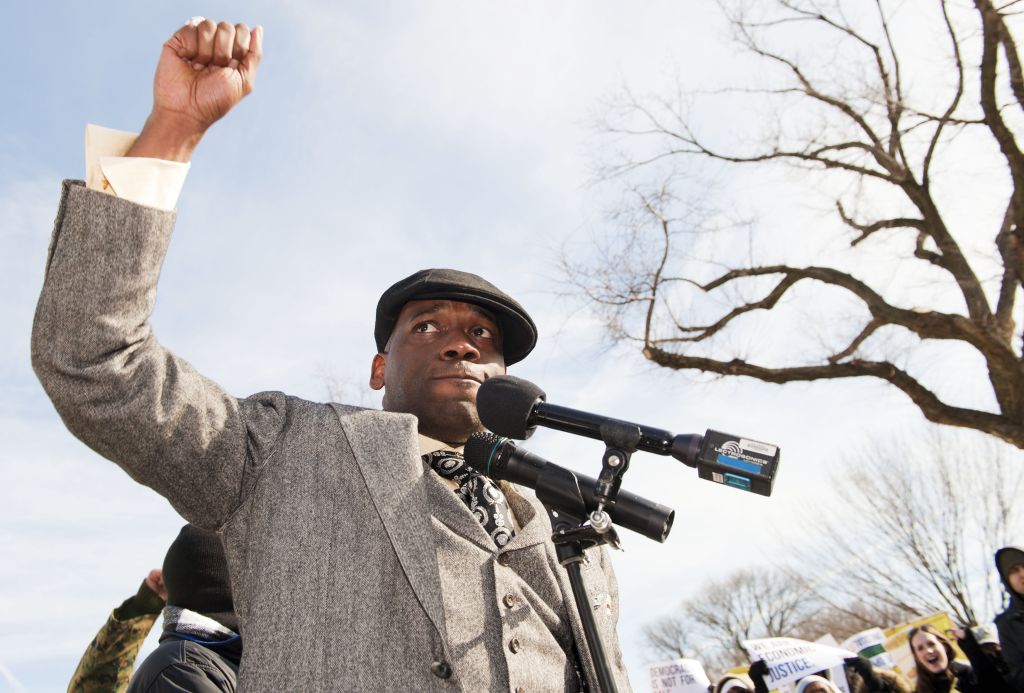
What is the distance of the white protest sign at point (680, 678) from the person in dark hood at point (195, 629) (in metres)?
8.95

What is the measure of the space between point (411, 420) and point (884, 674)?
26.4 ft

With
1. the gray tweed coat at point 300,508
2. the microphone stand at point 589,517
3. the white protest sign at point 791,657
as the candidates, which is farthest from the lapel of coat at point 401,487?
the white protest sign at point 791,657

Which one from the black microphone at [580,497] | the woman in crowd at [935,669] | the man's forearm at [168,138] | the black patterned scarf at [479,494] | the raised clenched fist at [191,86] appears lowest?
the woman in crowd at [935,669]

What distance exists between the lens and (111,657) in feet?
11.7

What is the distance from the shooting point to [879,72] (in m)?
10.2

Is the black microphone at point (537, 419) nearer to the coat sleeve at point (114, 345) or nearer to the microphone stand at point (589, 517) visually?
the microphone stand at point (589, 517)

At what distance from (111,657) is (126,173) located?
111 inches

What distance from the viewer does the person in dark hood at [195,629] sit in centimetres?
270

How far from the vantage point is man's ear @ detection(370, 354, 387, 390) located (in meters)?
2.93

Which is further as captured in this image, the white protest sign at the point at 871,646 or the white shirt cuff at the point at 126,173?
the white protest sign at the point at 871,646

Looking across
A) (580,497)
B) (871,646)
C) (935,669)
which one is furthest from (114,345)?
(871,646)

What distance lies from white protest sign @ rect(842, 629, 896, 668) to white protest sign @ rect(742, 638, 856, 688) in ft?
6.25

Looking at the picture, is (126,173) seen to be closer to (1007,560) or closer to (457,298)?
(457,298)

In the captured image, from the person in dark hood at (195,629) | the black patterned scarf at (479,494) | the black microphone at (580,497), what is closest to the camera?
the black microphone at (580,497)
